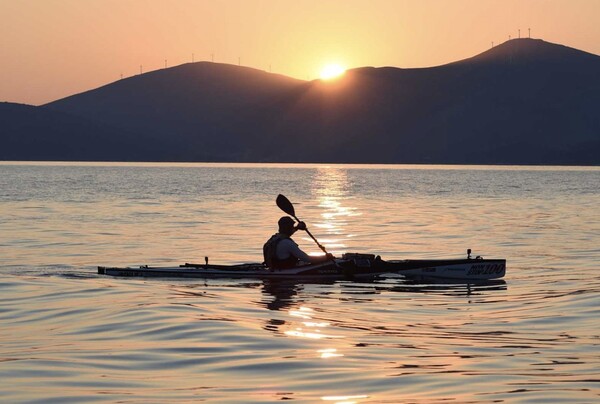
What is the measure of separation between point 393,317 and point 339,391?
7.15m

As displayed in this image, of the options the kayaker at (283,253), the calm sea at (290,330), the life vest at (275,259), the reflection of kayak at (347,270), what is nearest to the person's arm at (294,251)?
the kayaker at (283,253)

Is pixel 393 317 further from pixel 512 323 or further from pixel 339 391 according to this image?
pixel 339 391

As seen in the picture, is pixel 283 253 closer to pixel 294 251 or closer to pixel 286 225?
pixel 294 251

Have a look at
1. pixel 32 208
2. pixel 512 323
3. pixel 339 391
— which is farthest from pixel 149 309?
pixel 32 208

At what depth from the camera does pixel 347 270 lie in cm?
2562

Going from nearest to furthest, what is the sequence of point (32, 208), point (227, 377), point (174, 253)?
1. point (227, 377)
2. point (174, 253)
3. point (32, 208)

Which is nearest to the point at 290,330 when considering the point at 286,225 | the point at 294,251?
the point at 286,225

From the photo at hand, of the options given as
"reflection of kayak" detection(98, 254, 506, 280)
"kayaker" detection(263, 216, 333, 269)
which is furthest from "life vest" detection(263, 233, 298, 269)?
"reflection of kayak" detection(98, 254, 506, 280)

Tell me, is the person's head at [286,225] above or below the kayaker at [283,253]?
above

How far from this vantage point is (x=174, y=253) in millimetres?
34688

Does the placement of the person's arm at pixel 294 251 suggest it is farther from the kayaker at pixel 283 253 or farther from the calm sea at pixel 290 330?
the calm sea at pixel 290 330

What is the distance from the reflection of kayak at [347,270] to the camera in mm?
25266

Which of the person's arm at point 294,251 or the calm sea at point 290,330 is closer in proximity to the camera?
the calm sea at point 290,330

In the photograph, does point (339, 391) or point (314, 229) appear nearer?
point (339, 391)
